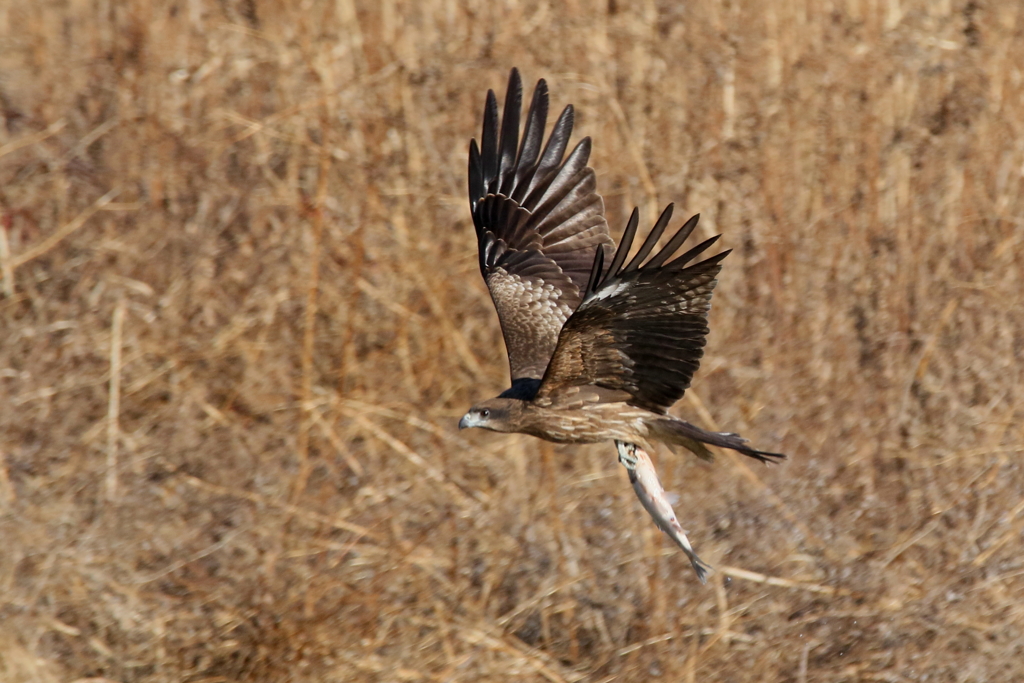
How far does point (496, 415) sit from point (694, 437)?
75 cm

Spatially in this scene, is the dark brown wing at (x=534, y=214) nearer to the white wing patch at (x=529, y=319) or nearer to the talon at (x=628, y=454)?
the white wing patch at (x=529, y=319)

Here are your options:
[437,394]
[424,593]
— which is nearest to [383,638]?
[424,593]

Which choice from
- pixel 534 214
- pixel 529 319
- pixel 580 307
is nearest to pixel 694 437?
pixel 580 307

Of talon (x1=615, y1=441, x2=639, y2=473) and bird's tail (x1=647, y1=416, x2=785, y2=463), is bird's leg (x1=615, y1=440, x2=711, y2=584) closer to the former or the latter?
talon (x1=615, y1=441, x2=639, y2=473)

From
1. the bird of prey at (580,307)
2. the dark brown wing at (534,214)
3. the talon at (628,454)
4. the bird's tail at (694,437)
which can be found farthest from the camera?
the dark brown wing at (534,214)

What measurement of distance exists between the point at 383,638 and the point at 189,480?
1.61 meters

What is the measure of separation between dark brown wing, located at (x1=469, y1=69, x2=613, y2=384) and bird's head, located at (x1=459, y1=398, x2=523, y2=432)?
70cm

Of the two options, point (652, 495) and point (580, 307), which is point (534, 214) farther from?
point (580, 307)

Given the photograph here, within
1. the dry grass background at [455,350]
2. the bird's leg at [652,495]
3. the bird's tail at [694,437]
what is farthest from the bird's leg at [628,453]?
the dry grass background at [455,350]

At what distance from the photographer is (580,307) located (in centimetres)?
421

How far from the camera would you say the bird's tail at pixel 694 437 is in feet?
14.7

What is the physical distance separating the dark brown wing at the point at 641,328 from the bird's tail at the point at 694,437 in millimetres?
70

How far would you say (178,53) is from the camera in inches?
337

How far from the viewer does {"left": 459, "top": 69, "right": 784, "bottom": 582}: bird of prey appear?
14.0 feet
